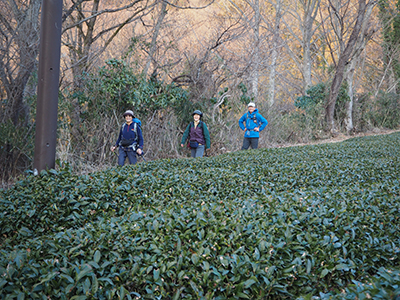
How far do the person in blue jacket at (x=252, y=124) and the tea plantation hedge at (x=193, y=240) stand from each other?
504cm

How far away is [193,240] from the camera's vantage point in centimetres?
355

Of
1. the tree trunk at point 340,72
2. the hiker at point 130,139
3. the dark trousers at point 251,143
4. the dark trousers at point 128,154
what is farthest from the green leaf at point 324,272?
the tree trunk at point 340,72

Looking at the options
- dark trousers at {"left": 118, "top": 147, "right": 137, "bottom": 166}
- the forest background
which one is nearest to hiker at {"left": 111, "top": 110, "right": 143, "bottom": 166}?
dark trousers at {"left": 118, "top": 147, "right": 137, "bottom": 166}

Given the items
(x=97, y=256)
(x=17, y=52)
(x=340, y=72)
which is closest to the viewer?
(x=97, y=256)

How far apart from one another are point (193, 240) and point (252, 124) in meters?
7.69

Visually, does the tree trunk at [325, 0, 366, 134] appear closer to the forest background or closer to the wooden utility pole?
the forest background

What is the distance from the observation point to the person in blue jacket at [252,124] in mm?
10806

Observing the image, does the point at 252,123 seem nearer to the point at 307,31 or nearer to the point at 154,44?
the point at 154,44

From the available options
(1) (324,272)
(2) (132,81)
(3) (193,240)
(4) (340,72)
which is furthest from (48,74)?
(4) (340,72)

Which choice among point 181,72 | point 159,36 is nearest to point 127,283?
point 181,72

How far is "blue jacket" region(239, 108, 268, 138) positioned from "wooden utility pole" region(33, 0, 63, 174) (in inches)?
258

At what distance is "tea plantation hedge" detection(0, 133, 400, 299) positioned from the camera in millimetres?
2834

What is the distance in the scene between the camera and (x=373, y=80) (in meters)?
40.1

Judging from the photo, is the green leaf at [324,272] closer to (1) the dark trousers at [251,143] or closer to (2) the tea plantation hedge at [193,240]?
(2) the tea plantation hedge at [193,240]
